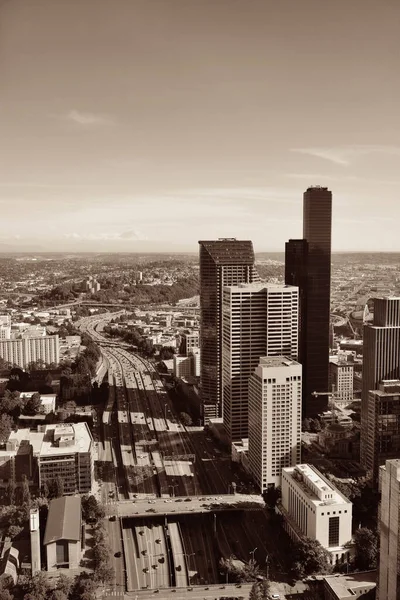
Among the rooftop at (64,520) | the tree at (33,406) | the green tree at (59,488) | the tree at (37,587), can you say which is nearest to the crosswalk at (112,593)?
the tree at (37,587)

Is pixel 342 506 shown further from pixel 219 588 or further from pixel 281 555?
pixel 219 588

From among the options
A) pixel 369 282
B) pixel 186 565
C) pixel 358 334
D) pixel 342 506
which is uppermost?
pixel 369 282

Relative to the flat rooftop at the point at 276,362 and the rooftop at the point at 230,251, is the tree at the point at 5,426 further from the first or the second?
the rooftop at the point at 230,251

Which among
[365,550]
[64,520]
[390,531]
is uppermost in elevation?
[390,531]

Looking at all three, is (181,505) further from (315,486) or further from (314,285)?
(314,285)

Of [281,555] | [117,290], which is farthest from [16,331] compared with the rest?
[281,555]

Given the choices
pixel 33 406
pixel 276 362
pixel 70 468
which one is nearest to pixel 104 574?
pixel 70 468

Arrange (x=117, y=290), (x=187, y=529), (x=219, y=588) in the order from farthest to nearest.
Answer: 1. (x=117, y=290)
2. (x=187, y=529)
3. (x=219, y=588)

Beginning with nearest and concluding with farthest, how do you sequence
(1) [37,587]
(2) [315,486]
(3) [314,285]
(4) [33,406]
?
(1) [37,587], (2) [315,486], (3) [314,285], (4) [33,406]
